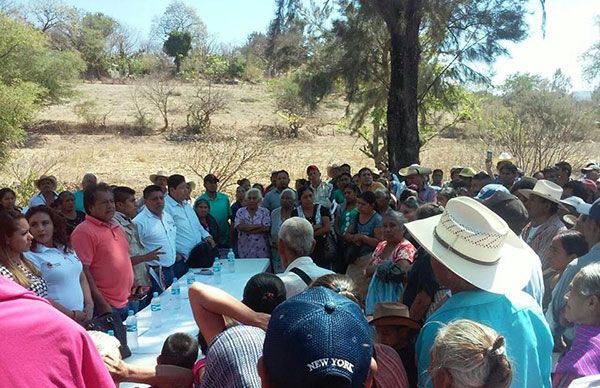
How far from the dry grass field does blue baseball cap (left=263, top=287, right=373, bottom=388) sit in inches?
583

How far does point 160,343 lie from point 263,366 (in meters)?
2.63

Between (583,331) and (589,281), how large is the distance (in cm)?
23

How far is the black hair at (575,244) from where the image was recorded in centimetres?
354

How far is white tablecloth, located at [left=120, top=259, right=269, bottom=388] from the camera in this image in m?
3.47

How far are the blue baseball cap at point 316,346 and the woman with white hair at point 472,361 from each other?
0.47 m

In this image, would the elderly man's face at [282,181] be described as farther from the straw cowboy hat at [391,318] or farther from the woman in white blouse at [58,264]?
the straw cowboy hat at [391,318]

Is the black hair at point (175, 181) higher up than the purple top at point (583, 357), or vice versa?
the black hair at point (175, 181)

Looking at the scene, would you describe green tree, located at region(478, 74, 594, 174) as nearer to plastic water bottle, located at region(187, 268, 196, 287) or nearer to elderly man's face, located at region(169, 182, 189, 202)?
elderly man's face, located at region(169, 182, 189, 202)

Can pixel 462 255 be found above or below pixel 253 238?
above

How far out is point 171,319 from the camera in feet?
13.5

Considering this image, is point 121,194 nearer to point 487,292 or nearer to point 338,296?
point 487,292

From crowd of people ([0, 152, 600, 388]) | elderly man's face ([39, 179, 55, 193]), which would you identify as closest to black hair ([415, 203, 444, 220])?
crowd of people ([0, 152, 600, 388])

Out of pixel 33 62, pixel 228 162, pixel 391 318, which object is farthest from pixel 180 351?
pixel 33 62

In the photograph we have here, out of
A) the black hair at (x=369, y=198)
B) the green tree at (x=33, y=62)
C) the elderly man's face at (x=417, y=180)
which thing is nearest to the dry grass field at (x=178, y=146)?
the green tree at (x=33, y=62)
